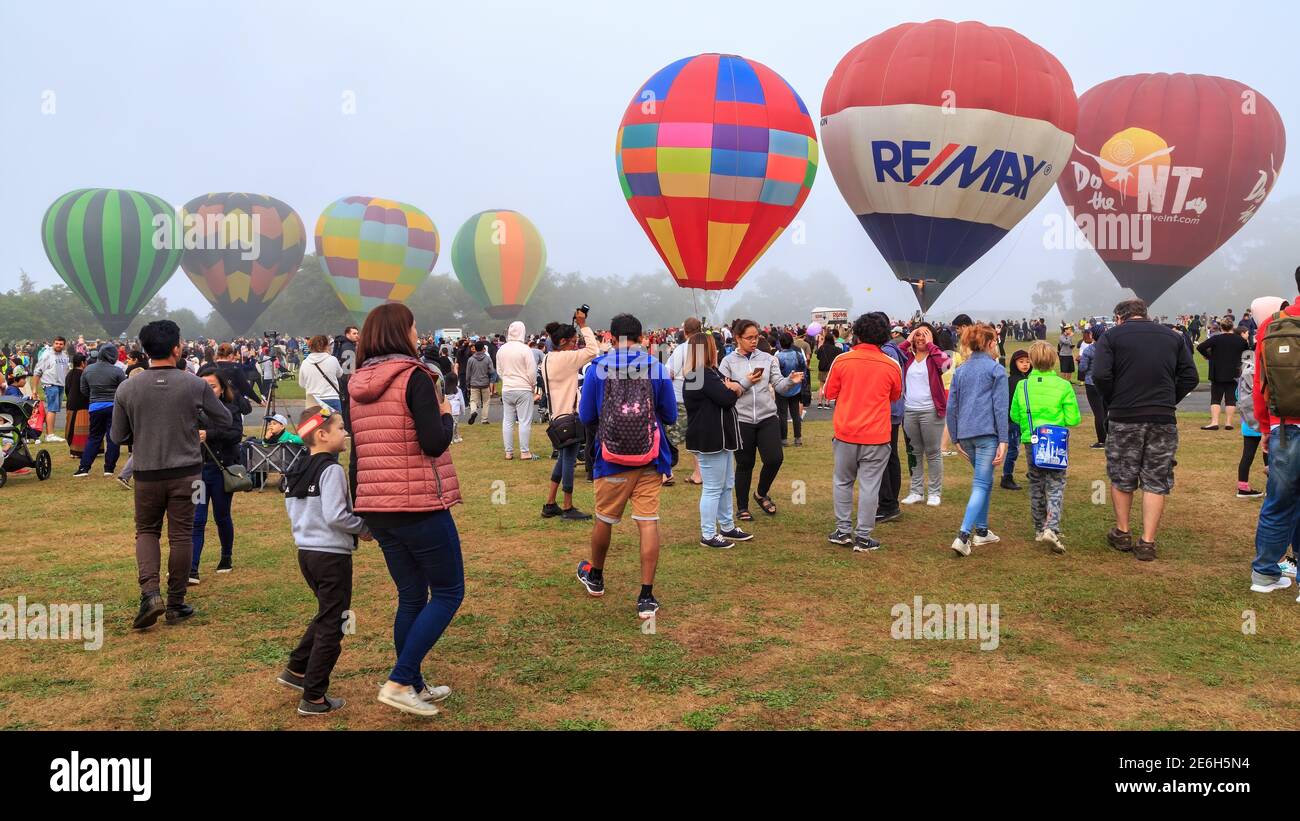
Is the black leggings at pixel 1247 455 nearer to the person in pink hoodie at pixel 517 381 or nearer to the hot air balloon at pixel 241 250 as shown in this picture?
the person in pink hoodie at pixel 517 381

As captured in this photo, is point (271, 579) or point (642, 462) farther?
point (271, 579)

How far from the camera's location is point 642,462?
19.9ft

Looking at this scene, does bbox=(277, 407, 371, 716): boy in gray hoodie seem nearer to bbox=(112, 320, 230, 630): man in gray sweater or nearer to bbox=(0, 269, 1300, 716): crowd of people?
bbox=(0, 269, 1300, 716): crowd of people

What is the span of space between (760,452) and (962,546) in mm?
2076

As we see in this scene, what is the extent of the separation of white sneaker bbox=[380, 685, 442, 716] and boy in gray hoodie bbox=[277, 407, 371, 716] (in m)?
0.35

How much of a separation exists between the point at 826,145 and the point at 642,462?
23.6 m

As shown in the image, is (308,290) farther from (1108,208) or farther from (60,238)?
(1108,208)

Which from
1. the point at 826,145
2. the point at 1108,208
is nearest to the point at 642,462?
the point at 826,145

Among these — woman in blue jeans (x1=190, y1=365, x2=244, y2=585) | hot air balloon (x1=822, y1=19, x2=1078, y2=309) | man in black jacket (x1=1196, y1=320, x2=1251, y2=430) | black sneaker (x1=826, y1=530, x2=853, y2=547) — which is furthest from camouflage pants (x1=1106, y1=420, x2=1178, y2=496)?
hot air balloon (x1=822, y1=19, x2=1078, y2=309)

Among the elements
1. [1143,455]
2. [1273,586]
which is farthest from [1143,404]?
[1273,586]

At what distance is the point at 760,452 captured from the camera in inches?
345

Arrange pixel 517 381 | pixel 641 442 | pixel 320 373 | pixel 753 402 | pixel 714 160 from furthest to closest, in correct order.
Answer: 1. pixel 714 160
2. pixel 517 381
3. pixel 320 373
4. pixel 753 402
5. pixel 641 442

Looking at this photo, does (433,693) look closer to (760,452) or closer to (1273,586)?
(760,452)

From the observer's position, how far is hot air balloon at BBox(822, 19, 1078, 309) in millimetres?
24266
